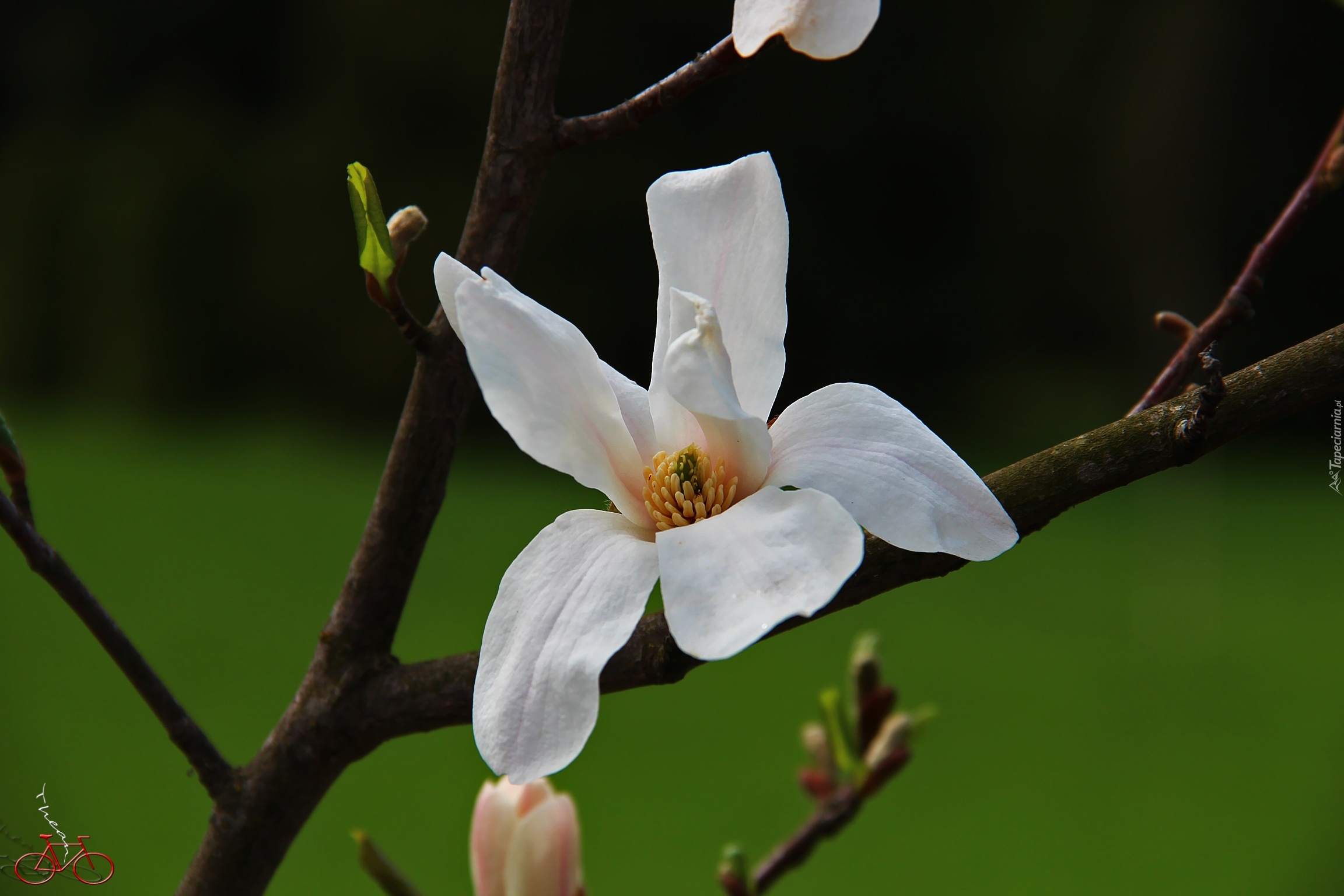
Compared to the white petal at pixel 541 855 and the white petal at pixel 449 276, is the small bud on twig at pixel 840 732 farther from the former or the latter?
the white petal at pixel 449 276

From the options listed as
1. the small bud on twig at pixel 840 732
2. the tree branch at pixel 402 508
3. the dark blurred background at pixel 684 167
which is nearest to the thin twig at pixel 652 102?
the tree branch at pixel 402 508

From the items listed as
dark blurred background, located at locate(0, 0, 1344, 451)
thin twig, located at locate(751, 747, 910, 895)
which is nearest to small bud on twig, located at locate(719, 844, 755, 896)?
thin twig, located at locate(751, 747, 910, 895)

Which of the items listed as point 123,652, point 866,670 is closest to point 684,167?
point 866,670

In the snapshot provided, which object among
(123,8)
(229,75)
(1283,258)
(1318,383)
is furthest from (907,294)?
(1318,383)

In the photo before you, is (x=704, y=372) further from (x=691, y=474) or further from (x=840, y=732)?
(x=840, y=732)

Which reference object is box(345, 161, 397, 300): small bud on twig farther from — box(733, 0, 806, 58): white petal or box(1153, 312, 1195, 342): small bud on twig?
box(1153, 312, 1195, 342): small bud on twig
